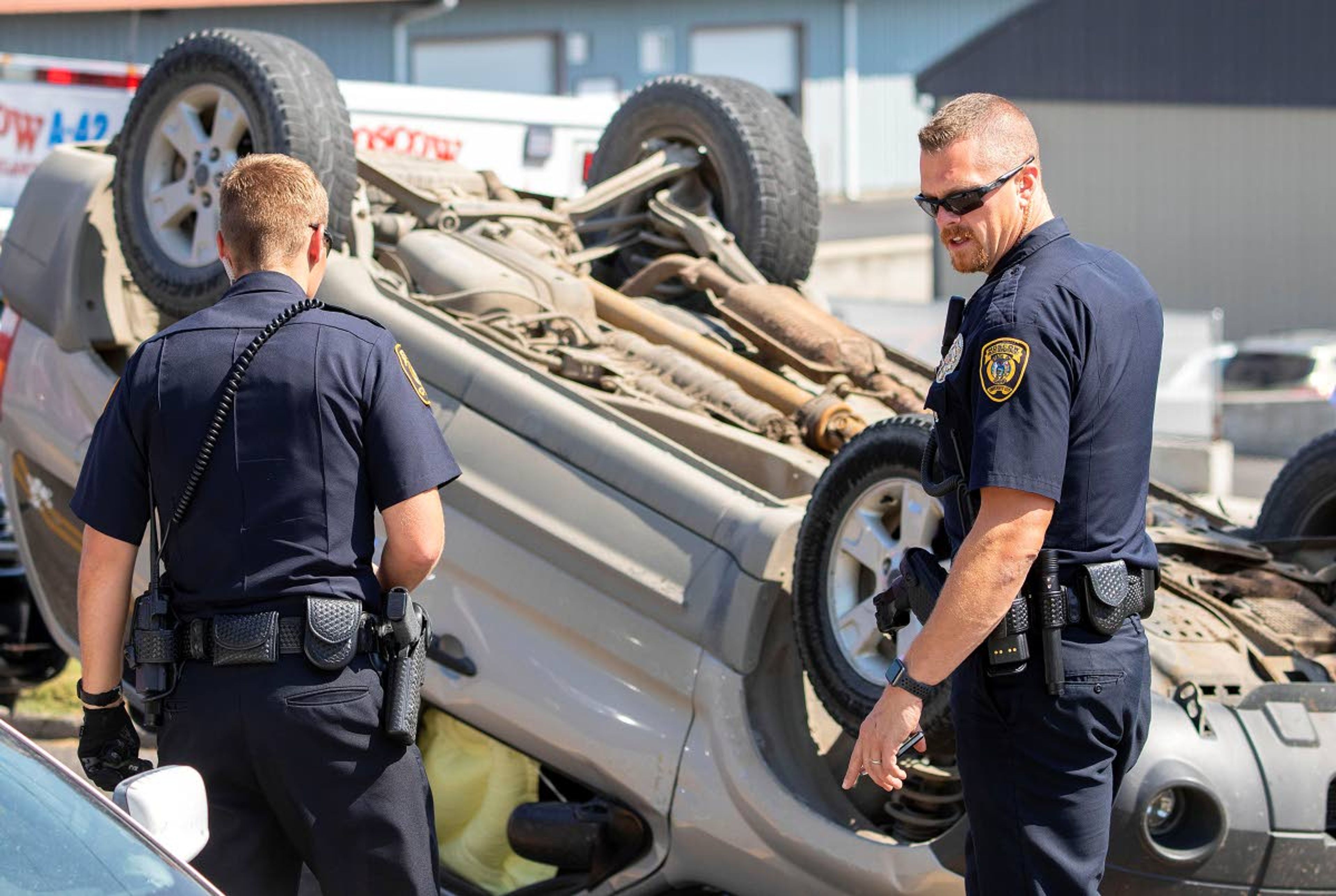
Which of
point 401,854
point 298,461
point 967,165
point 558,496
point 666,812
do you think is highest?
point 967,165

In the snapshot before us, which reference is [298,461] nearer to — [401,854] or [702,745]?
[401,854]

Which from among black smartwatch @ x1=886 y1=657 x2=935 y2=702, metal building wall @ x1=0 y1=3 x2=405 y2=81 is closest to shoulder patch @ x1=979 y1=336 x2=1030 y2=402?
black smartwatch @ x1=886 y1=657 x2=935 y2=702

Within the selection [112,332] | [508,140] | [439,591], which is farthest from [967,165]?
[508,140]

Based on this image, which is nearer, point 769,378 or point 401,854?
point 401,854

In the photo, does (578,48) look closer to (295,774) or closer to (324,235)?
(324,235)

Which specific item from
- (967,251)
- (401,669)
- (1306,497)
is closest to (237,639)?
(401,669)

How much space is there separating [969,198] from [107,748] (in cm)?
185

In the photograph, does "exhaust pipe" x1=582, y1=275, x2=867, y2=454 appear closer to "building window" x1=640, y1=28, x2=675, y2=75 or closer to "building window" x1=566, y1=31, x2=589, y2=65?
"building window" x1=566, y1=31, x2=589, y2=65

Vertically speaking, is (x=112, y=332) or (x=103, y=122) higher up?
(x=103, y=122)

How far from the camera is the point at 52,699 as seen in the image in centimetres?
737

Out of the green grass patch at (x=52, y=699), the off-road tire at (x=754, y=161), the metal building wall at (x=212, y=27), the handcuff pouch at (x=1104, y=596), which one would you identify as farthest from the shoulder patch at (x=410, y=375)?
the metal building wall at (x=212, y=27)

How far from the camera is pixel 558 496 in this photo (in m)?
4.53

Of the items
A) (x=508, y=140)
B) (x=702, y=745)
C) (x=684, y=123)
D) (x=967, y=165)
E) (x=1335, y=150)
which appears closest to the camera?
(x=967, y=165)

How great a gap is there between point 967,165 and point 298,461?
1263 mm
